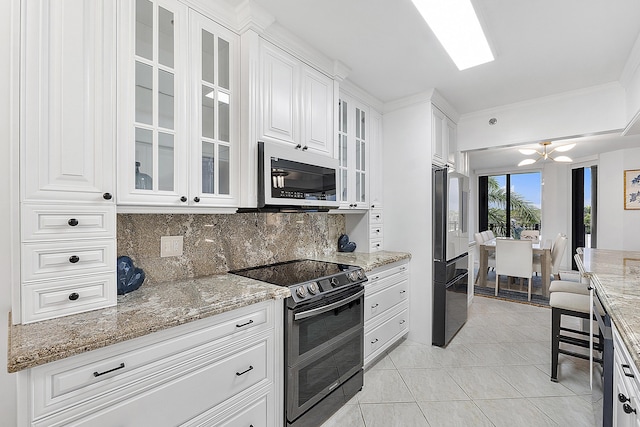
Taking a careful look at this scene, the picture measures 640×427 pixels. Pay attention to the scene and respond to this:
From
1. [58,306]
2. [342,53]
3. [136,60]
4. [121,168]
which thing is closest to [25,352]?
[58,306]

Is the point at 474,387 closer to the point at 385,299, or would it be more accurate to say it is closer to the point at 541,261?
the point at 385,299

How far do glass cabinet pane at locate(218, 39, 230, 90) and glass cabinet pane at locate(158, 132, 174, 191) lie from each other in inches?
19.9

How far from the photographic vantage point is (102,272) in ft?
4.25

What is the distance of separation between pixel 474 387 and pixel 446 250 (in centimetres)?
116

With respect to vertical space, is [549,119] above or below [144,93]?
above

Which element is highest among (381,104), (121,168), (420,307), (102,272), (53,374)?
(381,104)

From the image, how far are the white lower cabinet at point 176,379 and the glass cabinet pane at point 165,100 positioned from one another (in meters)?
1.03

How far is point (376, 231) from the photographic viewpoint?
3.17 m

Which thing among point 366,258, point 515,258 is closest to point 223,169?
point 366,258

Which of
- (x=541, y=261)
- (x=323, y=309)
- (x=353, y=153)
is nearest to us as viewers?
(x=323, y=309)

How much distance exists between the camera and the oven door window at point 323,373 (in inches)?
66.5

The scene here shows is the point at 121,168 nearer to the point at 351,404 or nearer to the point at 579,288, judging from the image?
the point at 351,404

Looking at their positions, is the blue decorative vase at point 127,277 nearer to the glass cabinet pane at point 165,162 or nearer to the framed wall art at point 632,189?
the glass cabinet pane at point 165,162

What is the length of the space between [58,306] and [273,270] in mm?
1209
